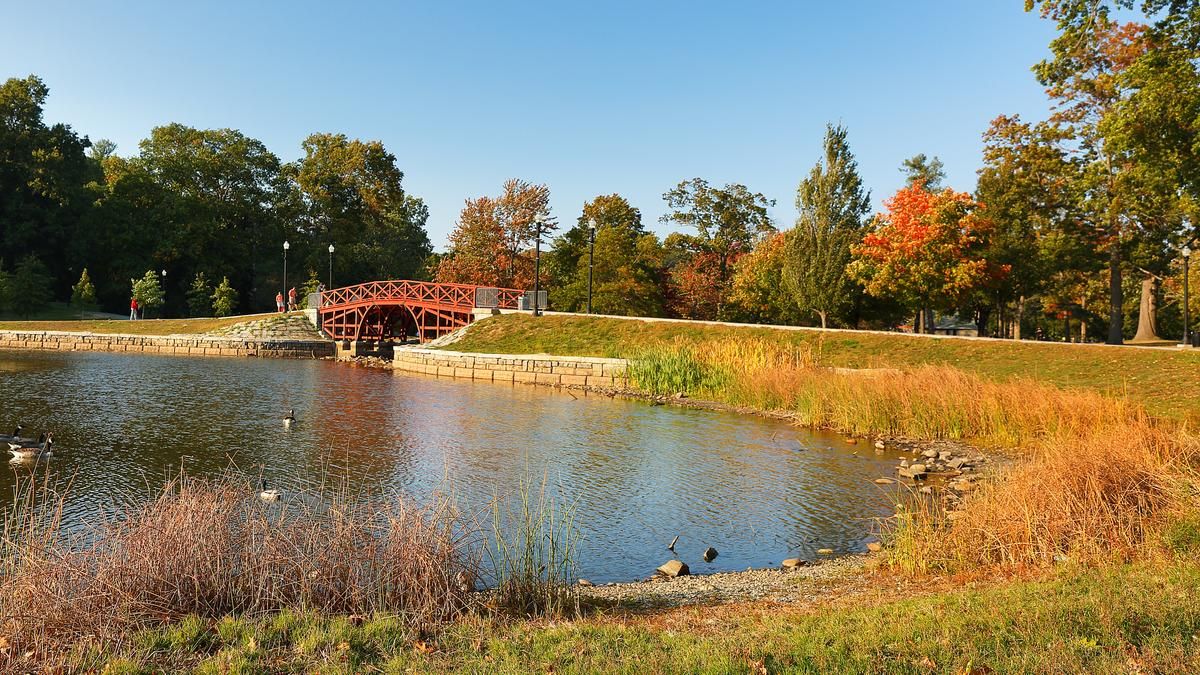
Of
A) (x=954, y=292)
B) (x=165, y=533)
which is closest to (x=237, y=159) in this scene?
(x=954, y=292)

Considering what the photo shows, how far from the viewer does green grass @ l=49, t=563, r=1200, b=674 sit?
486cm

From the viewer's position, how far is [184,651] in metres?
5.31

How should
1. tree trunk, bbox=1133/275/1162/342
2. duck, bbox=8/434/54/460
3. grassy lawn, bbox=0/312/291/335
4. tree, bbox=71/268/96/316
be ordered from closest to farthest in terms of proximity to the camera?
duck, bbox=8/434/54/460
tree trunk, bbox=1133/275/1162/342
grassy lawn, bbox=0/312/291/335
tree, bbox=71/268/96/316

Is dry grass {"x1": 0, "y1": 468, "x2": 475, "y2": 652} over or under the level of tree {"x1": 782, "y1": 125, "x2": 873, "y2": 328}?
under

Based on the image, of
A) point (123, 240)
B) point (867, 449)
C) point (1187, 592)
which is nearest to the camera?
point (1187, 592)

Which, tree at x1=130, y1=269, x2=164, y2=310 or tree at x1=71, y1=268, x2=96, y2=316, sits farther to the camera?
tree at x1=71, y1=268, x2=96, y2=316

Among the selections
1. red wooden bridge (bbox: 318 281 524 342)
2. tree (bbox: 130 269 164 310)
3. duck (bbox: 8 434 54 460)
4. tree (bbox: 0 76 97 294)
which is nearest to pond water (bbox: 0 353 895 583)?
duck (bbox: 8 434 54 460)

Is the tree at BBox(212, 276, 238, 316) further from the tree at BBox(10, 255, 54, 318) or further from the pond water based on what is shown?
the pond water

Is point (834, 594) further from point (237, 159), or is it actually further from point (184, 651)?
point (237, 159)

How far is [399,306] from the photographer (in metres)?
45.6

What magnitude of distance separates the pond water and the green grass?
2216mm

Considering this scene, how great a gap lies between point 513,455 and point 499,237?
1447 inches

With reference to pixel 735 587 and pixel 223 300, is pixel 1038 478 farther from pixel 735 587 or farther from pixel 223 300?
pixel 223 300

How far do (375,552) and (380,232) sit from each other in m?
63.9
